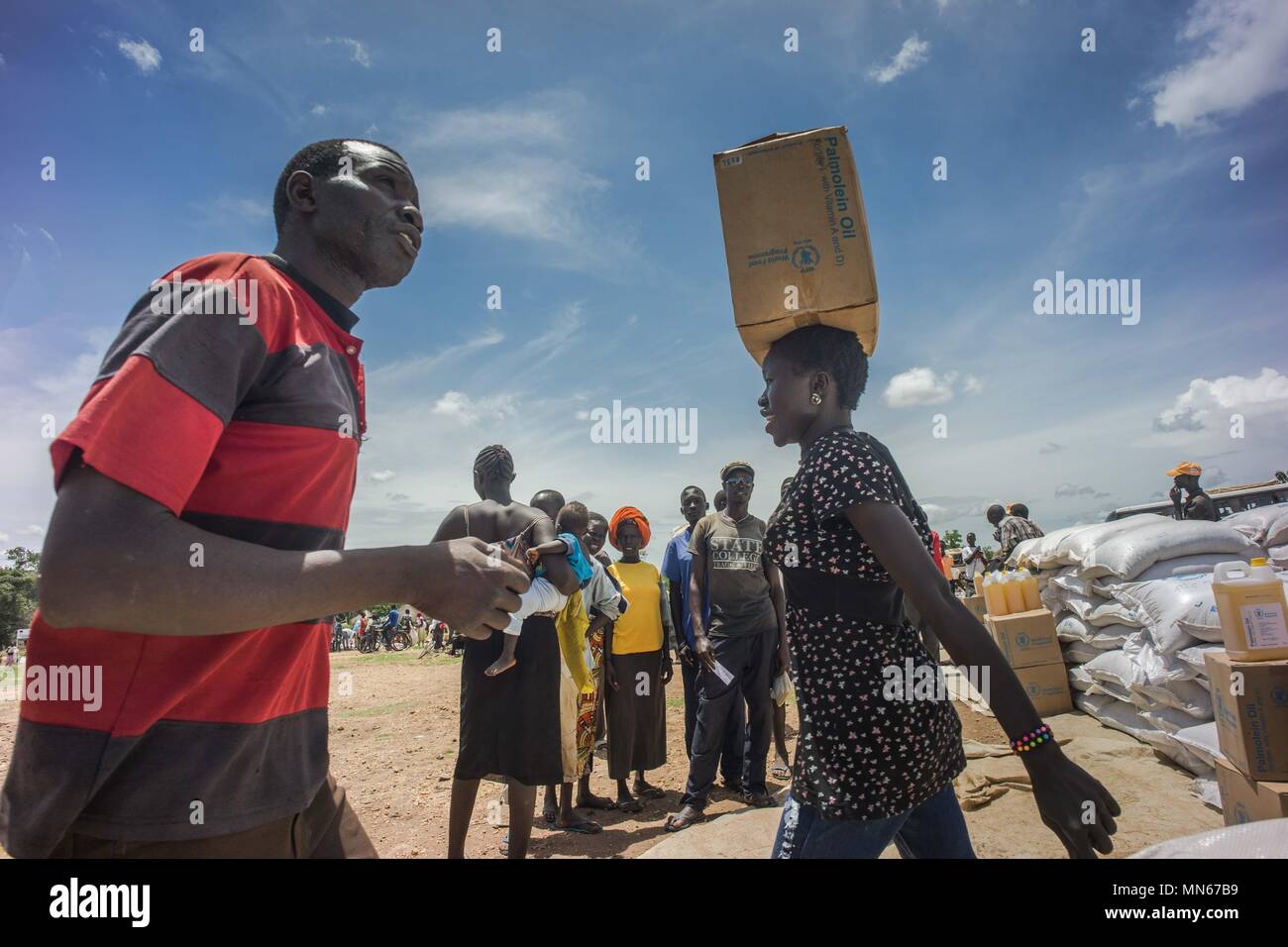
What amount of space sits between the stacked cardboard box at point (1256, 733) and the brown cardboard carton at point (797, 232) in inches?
97.3

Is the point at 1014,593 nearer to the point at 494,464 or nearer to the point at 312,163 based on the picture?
the point at 494,464

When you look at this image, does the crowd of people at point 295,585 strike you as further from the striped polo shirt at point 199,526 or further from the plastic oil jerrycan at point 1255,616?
the plastic oil jerrycan at point 1255,616

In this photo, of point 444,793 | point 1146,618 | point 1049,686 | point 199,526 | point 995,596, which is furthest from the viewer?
point 995,596

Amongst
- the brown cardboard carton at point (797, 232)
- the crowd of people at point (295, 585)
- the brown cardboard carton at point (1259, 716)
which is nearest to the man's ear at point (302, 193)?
the crowd of people at point (295, 585)

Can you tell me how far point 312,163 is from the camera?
1.41 m

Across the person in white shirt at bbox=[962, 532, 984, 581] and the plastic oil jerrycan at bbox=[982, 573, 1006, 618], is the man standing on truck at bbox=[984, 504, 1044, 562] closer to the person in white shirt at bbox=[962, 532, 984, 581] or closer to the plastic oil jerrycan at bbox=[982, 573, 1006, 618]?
the person in white shirt at bbox=[962, 532, 984, 581]

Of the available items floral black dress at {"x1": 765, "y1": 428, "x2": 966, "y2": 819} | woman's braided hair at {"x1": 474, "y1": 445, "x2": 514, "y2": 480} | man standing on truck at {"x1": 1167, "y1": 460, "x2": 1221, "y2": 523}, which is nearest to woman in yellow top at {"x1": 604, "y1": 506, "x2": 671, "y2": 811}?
woman's braided hair at {"x1": 474, "y1": 445, "x2": 514, "y2": 480}

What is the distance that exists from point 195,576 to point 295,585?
111mm

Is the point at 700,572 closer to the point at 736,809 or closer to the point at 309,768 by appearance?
the point at 736,809

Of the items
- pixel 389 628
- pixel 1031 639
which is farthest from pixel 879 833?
pixel 389 628

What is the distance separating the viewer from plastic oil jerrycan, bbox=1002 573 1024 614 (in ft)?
20.2

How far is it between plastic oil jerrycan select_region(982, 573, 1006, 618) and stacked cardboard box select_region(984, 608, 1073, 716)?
0.24 m

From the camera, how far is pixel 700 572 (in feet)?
16.4
